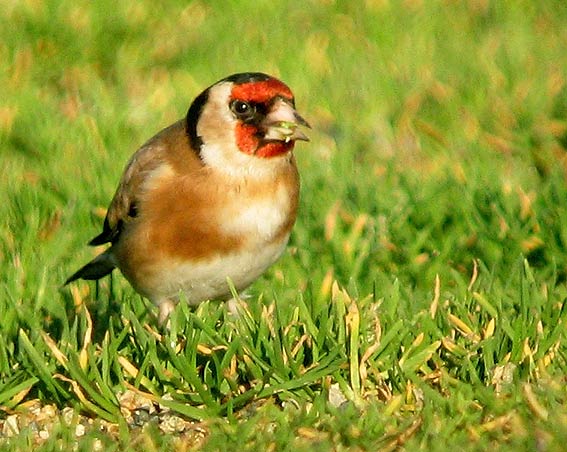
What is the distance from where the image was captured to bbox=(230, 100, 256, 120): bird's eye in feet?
14.5

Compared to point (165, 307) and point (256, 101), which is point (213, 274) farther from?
point (256, 101)

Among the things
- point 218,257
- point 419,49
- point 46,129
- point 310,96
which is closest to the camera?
point 218,257

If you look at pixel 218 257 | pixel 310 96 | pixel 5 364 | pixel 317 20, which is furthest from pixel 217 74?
pixel 5 364

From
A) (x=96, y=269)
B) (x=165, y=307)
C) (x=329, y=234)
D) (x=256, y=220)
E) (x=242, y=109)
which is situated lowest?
(x=329, y=234)

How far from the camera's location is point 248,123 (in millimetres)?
4414

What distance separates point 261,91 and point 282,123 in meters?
0.13

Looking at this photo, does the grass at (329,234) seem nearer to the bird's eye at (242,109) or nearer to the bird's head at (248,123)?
the bird's head at (248,123)

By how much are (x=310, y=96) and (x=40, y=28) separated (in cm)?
145

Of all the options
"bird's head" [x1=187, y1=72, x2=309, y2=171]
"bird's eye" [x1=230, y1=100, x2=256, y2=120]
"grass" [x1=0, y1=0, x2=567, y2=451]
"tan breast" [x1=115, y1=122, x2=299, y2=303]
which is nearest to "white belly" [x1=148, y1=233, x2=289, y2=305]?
"tan breast" [x1=115, y1=122, x2=299, y2=303]

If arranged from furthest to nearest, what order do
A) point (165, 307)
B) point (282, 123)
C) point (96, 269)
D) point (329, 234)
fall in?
1. point (329, 234)
2. point (96, 269)
3. point (165, 307)
4. point (282, 123)

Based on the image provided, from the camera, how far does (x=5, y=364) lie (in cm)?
395

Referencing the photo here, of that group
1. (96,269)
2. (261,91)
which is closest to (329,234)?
(96,269)

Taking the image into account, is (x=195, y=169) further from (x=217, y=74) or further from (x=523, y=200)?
(x=217, y=74)

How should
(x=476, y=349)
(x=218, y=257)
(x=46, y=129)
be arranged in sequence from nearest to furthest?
(x=476, y=349), (x=218, y=257), (x=46, y=129)
